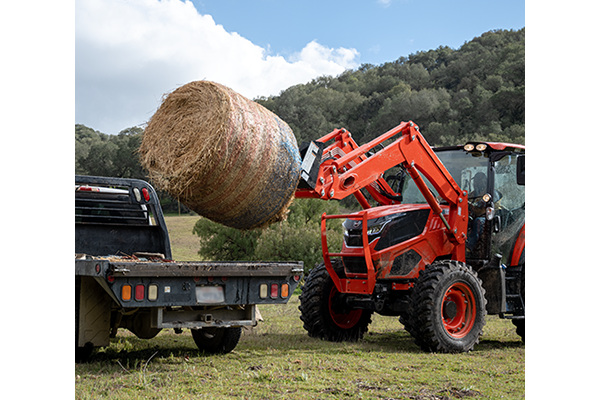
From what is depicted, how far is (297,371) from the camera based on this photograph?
564 cm

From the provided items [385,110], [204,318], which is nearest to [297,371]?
[204,318]

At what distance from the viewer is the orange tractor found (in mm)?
7027

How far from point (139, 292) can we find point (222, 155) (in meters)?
1.35

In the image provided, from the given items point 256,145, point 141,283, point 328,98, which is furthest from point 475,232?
point 328,98

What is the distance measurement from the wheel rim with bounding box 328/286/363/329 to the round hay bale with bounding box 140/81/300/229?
258 cm

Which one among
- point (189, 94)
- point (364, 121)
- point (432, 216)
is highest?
point (364, 121)

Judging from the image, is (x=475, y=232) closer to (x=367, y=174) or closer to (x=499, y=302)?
(x=499, y=302)

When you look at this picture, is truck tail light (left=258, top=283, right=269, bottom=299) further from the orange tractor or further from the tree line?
the tree line

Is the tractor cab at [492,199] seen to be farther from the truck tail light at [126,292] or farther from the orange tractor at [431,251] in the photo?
the truck tail light at [126,292]

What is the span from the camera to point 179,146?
5.33 meters

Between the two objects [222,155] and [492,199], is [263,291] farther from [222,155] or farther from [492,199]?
[492,199]

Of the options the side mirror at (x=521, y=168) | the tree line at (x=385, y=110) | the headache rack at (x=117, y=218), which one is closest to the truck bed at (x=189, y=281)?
the headache rack at (x=117, y=218)

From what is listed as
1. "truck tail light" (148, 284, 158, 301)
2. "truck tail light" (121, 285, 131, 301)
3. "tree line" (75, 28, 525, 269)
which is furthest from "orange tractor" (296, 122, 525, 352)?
"tree line" (75, 28, 525, 269)

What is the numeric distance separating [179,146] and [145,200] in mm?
1798
